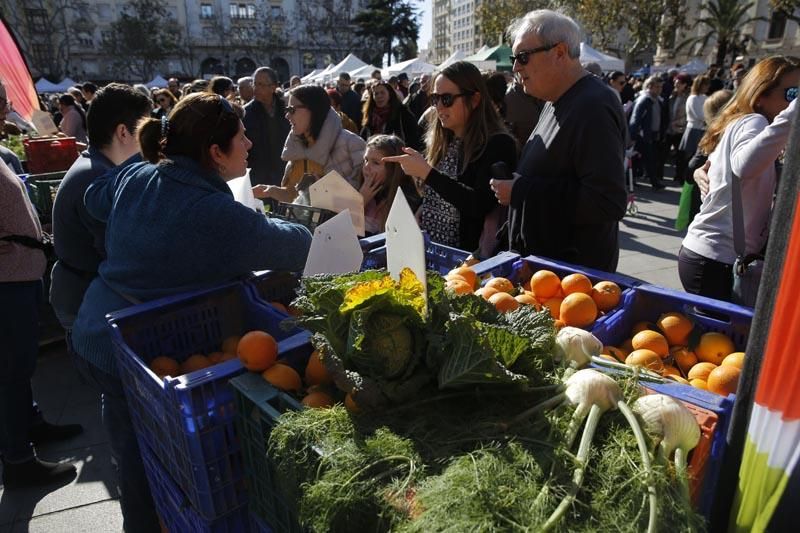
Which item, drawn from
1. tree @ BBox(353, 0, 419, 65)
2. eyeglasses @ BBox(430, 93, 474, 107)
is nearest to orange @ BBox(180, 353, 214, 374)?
eyeglasses @ BBox(430, 93, 474, 107)

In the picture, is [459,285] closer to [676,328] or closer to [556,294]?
[556,294]

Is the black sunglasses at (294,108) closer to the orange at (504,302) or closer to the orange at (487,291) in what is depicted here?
the orange at (487,291)

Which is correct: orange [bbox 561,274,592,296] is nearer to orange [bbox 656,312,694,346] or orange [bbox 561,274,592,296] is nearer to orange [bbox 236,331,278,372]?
orange [bbox 656,312,694,346]

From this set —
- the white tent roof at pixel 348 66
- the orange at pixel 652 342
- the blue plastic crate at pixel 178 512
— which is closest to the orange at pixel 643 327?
the orange at pixel 652 342

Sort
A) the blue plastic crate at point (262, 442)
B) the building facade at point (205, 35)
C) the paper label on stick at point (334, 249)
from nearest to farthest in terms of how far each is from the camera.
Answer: the blue plastic crate at point (262, 442) < the paper label on stick at point (334, 249) < the building facade at point (205, 35)

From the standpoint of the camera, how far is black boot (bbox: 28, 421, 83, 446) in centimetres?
312

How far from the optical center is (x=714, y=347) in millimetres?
1584

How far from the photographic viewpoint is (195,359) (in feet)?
5.93

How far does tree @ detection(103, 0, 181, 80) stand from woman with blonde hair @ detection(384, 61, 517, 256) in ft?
225

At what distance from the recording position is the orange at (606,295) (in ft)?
5.73

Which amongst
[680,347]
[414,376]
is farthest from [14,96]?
[680,347]

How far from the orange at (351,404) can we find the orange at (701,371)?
3.23 feet

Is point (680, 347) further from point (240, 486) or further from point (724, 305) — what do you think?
point (240, 486)

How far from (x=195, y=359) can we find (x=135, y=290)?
0.32 meters
